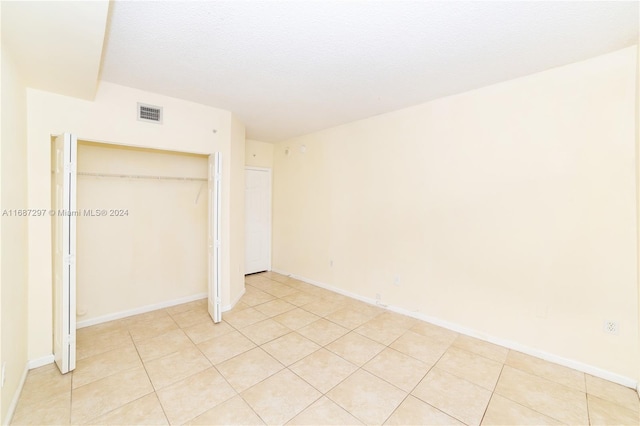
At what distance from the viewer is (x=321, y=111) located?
3.53 m

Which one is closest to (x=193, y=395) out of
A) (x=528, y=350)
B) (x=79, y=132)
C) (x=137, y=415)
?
(x=137, y=415)

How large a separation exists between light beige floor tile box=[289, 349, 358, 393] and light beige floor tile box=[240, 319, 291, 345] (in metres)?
0.54

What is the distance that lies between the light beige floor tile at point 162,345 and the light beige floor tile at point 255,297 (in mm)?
1038

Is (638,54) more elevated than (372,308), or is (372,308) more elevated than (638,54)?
(638,54)

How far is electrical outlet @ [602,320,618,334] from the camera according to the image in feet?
Result: 7.10

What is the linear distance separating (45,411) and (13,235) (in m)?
1.25

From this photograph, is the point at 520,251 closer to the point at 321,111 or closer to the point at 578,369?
the point at 578,369

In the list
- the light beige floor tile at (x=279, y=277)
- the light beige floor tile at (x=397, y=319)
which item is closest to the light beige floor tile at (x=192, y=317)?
the light beige floor tile at (x=279, y=277)

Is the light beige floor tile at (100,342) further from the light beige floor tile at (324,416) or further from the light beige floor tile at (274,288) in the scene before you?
the light beige floor tile at (324,416)

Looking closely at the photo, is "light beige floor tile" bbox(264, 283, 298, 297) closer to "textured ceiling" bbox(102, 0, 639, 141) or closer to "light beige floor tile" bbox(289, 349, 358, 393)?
"light beige floor tile" bbox(289, 349, 358, 393)

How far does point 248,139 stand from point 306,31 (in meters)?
3.40

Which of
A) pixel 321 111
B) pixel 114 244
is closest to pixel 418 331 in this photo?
pixel 321 111

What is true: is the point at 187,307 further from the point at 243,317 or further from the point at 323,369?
the point at 323,369

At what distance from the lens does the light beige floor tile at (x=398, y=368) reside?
2.19 metres
